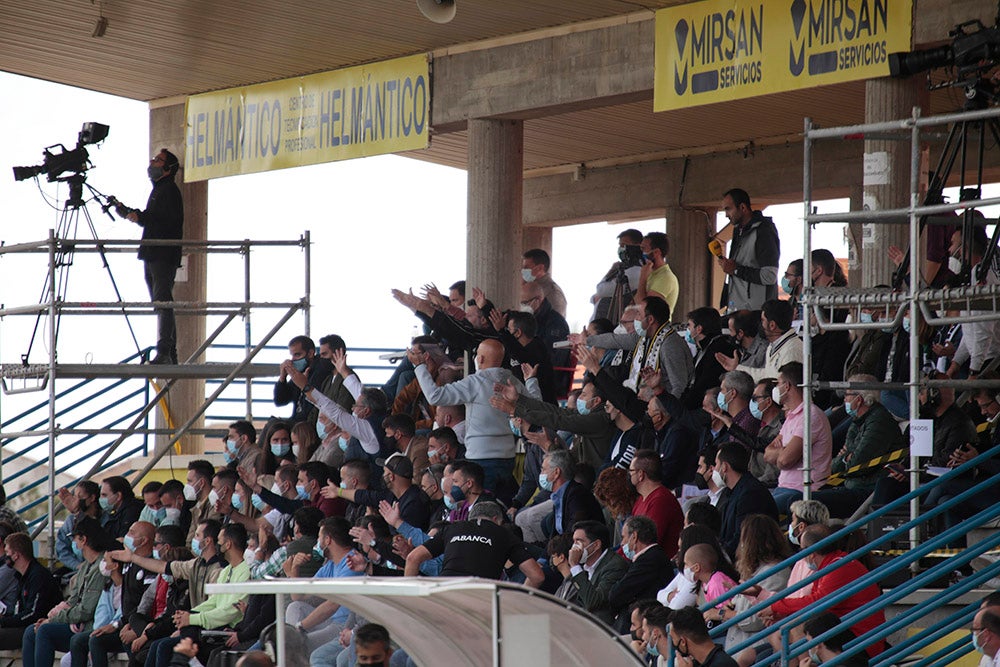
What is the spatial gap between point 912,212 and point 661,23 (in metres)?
4.77

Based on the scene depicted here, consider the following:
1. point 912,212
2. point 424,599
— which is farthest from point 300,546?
point 424,599

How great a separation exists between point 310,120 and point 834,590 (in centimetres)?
949

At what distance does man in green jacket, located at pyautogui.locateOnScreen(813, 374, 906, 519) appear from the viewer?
1007 cm

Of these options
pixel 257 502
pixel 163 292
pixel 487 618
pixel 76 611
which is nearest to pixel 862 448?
pixel 487 618

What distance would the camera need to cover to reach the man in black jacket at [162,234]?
1599 centimetres

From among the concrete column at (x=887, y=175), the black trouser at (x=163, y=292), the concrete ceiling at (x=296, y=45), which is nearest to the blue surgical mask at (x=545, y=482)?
the concrete column at (x=887, y=175)

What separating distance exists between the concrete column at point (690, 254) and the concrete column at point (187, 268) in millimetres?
6578

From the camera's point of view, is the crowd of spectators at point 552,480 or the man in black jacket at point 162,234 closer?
the crowd of spectators at point 552,480

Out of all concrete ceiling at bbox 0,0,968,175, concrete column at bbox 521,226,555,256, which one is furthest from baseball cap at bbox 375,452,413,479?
concrete column at bbox 521,226,555,256

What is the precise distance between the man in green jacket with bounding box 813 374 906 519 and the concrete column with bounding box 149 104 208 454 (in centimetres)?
977

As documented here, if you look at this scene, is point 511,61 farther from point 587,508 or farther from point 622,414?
point 587,508

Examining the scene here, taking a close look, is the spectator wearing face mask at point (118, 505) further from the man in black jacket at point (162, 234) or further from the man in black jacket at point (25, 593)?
the man in black jacket at point (162, 234)

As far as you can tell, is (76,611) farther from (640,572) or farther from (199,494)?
(640,572)

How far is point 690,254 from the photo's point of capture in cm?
2192
